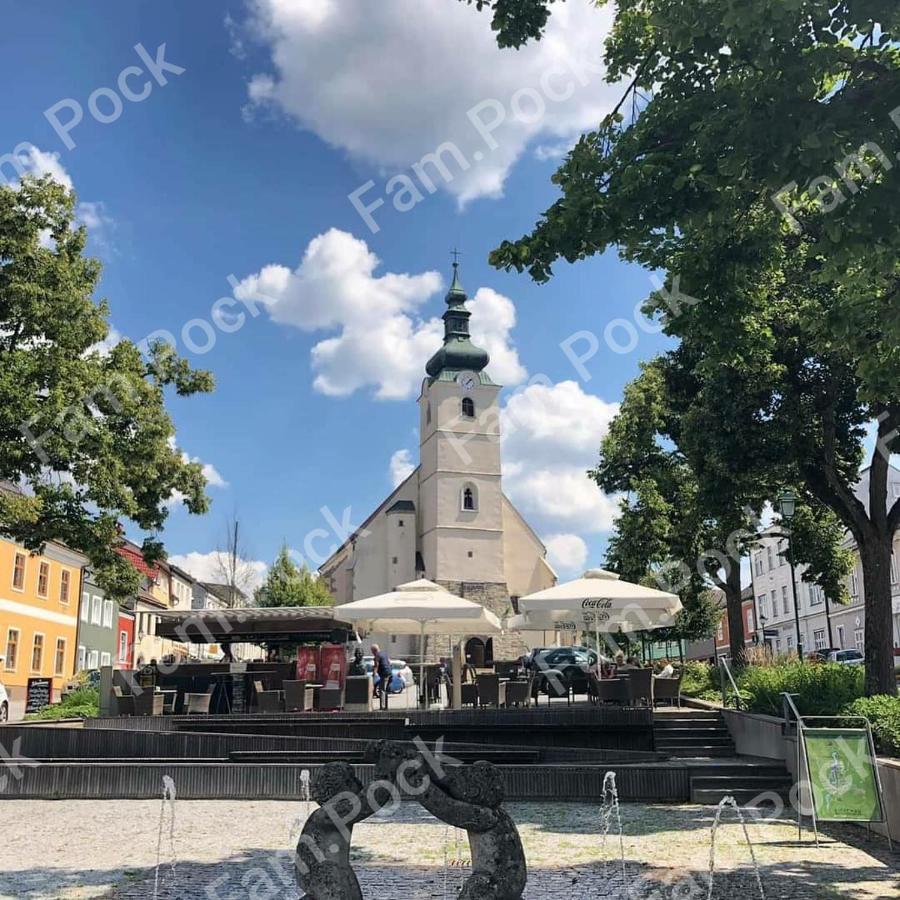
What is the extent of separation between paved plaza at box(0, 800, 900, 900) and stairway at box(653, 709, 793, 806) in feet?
2.31

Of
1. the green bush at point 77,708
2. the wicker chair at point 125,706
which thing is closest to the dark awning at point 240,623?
the green bush at point 77,708

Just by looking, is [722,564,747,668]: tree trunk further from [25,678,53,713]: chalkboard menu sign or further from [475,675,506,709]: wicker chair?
[25,678,53,713]: chalkboard menu sign

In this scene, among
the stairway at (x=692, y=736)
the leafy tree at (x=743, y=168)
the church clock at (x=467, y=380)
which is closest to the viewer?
the leafy tree at (x=743, y=168)

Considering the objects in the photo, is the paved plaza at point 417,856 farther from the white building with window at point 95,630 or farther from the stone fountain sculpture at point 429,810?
the white building with window at point 95,630

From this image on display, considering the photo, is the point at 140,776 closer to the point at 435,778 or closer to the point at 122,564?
the point at 122,564

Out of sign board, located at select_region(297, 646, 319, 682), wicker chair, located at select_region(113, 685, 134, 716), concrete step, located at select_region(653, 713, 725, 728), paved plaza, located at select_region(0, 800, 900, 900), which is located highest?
sign board, located at select_region(297, 646, 319, 682)

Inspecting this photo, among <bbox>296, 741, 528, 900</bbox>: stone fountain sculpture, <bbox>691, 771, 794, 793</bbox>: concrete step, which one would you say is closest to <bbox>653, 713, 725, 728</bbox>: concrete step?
<bbox>691, 771, 794, 793</bbox>: concrete step

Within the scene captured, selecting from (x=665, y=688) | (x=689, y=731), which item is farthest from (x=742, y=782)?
(x=665, y=688)

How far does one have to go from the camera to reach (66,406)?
15.9 m

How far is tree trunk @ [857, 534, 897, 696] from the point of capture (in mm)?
13219

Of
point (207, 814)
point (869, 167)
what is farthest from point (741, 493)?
point (207, 814)

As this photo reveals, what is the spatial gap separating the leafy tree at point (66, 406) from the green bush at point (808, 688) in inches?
458

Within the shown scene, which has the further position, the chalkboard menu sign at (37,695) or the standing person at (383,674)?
the chalkboard menu sign at (37,695)

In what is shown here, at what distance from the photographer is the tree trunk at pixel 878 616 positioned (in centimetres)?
1322
